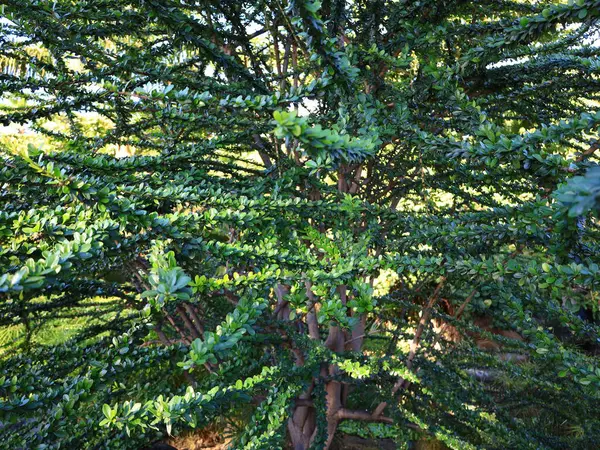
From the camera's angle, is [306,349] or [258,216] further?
[306,349]

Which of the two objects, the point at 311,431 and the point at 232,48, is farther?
the point at 311,431

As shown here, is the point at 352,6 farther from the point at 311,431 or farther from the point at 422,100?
the point at 311,431

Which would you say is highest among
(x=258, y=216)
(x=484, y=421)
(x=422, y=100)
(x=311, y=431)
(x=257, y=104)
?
(x=257, y=104)

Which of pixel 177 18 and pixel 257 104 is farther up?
pixel 177 18

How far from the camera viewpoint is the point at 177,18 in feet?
5.65

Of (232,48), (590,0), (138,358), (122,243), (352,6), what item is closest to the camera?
(590,0)

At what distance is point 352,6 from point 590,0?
2.11 metres

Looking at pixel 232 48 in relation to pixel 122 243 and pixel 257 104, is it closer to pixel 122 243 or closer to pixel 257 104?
pixel 257 104

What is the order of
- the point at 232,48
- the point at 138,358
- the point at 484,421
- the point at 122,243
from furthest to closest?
the point at 232,48 < the point at 484,421 < the point at 138,358 < the point at 122,243

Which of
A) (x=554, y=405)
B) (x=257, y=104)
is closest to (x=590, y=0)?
(x=257, y=104)

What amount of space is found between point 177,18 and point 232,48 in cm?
84

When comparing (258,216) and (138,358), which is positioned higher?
(258,216)

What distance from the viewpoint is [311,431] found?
299cm

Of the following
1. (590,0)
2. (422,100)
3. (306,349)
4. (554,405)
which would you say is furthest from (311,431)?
(590,0)
